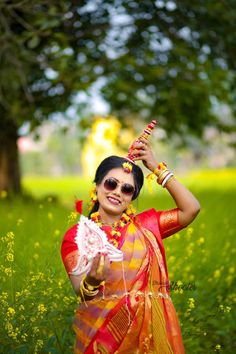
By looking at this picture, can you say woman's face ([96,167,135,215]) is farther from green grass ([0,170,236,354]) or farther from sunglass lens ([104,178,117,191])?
green grass ([0,170,236,354])

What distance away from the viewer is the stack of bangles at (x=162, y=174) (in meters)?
3.45

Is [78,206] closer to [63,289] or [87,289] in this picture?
[87,289]

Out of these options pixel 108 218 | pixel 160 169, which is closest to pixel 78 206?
pixel 108 218

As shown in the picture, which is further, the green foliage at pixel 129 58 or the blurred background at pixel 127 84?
the green foliage at pixel 129 58

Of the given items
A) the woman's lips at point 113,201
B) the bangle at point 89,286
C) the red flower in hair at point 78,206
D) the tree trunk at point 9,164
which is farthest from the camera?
the tree trunk at point 9,164

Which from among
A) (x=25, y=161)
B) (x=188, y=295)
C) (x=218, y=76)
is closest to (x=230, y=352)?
(x=188, y=295)

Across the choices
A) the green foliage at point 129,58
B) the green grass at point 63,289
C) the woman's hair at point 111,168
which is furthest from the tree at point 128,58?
the woman's hair at point 111,168

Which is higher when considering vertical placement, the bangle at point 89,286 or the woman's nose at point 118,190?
the woman's nose at point 118,190

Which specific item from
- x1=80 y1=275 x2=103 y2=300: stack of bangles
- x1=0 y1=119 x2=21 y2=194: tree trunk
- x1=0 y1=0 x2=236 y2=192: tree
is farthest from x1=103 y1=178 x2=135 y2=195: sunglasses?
x1=0 y1=119 x2=21 y2=194: tree trunk

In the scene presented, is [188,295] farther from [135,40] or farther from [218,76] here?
[135,40]

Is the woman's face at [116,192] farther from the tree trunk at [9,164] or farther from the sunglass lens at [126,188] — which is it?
the tree trunk at [9,164]

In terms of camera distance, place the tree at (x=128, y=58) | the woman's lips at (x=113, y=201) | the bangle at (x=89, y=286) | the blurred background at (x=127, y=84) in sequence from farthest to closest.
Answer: the tree at (x=128, y=58)
the blurred background at (x=127, y=84)
the woman's lips at (x=113, y=201)
the bangle at (x=89, y=286)

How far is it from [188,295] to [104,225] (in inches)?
66.4

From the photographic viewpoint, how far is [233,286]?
6078 mm
